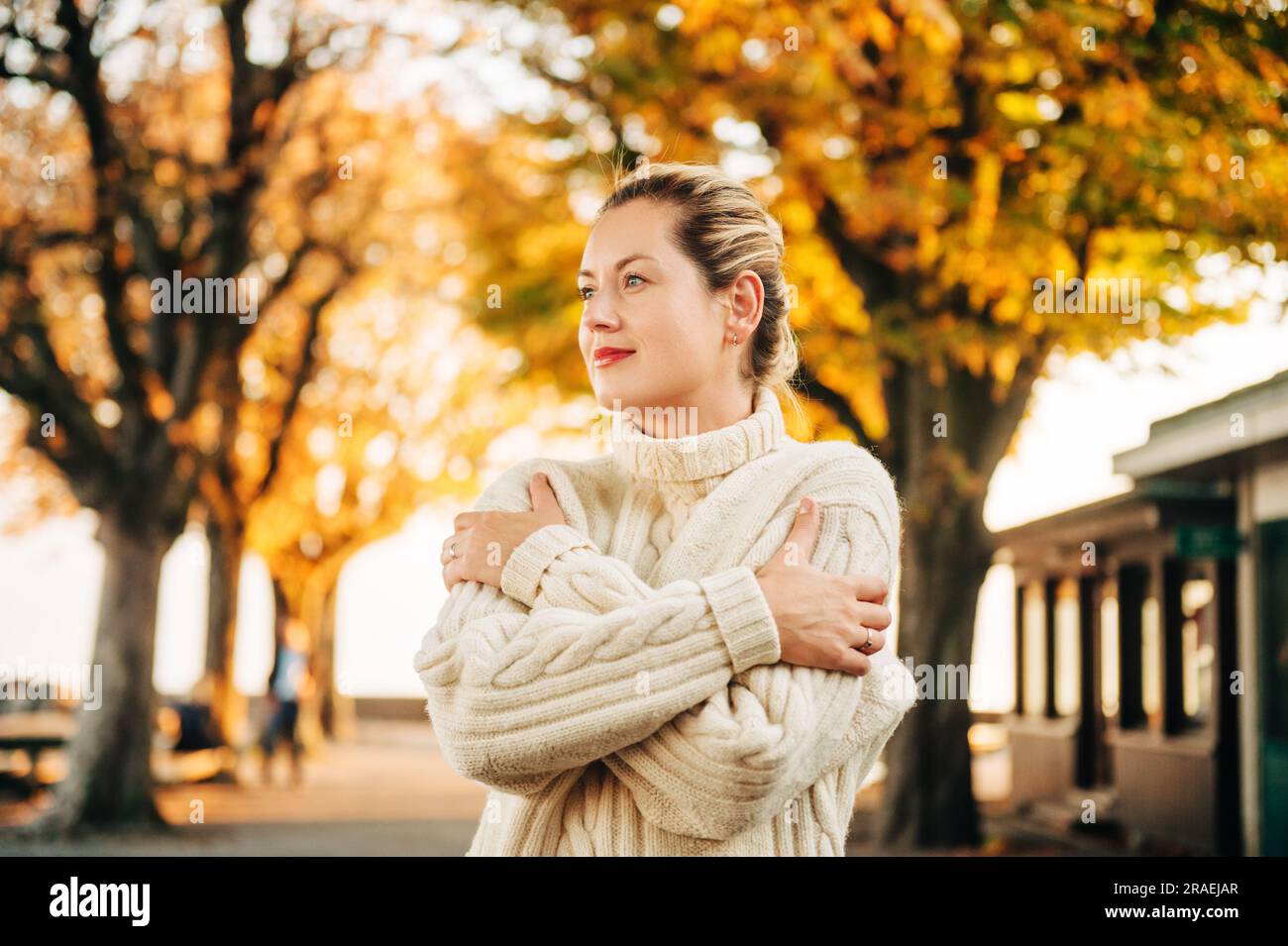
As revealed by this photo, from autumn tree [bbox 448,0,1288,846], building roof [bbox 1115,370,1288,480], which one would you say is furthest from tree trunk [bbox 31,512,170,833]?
building roof [bbox 1115,370,1288,480]

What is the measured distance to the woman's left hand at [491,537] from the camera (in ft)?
7.36

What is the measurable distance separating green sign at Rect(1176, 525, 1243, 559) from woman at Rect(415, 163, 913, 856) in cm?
1051

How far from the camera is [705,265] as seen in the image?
2.30 metres

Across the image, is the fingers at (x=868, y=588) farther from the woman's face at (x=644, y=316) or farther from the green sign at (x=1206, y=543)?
the green sign at (x=1206, y=543)

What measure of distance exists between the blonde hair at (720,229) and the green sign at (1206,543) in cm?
1045

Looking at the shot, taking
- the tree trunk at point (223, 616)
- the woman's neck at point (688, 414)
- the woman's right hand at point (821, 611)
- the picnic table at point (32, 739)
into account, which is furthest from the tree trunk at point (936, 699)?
the tree trunk at point (223, 616)

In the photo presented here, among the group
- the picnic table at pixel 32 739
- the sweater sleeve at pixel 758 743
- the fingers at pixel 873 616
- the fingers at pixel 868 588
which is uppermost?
the fingers at pixel 868 588

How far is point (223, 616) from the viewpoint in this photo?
20.9 meters

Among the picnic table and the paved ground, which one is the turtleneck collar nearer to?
the paved ground

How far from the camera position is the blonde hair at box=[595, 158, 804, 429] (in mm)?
2297

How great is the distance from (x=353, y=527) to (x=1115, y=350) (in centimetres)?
1896

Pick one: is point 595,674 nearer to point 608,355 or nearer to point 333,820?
point 608,355

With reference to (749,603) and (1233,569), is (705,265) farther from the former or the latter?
(1233,569)
